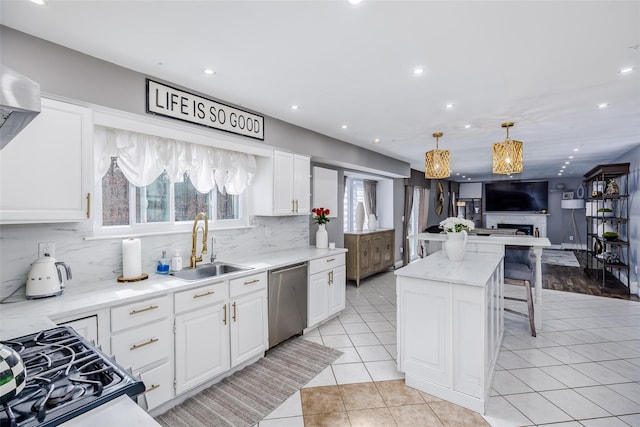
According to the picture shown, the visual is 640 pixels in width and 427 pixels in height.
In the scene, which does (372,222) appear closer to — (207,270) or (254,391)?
(207,270)

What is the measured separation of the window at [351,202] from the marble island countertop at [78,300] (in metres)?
3.58

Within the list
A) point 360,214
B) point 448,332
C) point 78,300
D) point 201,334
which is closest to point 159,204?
point 78,300

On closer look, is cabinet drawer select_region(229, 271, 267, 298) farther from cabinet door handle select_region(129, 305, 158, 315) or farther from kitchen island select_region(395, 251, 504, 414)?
kitchen island select_region(395, 251, 504, 414)

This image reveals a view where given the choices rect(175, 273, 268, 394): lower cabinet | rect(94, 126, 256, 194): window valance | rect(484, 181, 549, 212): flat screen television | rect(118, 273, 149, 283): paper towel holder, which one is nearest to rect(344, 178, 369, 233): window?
rect(94, 126, 256, 194): window valance

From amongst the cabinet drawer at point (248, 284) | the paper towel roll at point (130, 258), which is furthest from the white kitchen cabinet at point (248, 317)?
the paper towel roll at point (130, 258)

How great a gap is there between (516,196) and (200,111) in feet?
37.2

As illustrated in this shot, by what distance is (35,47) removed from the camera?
6.01 ft

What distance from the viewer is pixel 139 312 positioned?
1940 mm

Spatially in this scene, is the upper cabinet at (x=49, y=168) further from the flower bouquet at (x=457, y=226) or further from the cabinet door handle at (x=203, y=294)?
the flower bouquet at (x=457, y=226)

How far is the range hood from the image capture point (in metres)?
0.80

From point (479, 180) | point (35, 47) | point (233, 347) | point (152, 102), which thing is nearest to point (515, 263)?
point (233, 347)

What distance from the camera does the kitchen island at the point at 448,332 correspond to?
2.13 meters

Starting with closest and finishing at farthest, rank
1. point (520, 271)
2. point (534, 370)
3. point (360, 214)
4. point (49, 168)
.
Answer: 1. point (49, 168)
2. point (534, 370)
3. point (520, 271)
4. point (360, 214)

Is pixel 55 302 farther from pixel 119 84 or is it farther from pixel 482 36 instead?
pixel 482 36
